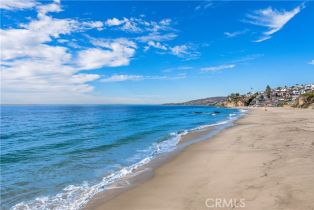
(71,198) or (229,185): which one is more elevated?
(229,185)

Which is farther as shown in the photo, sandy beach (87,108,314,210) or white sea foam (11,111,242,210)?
white sea foam (11,111,242,210)

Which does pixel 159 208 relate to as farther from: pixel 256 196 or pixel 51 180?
pixel 51 180

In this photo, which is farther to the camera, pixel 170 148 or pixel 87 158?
pixel 170 148

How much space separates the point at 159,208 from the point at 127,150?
13414 millimetres

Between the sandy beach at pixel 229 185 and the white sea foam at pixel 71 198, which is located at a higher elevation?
the sandy beach at pixel 229 185

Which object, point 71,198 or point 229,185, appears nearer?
point 229,185

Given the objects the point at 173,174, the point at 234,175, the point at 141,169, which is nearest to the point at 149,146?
the point at 141,169

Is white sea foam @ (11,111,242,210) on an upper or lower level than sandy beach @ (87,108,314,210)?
lower

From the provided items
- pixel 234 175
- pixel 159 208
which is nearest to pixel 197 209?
pixel 159 208

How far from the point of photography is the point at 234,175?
491 inches

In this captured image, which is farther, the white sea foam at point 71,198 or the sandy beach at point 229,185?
the white sea foam at point 71,198

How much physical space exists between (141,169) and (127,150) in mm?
6913

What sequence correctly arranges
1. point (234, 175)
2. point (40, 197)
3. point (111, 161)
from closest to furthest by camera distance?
1. point (40, 197)
2. point (234, 175)
3. point (111, 161)

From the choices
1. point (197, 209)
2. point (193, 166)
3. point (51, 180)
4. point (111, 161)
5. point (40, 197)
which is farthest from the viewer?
point (111, 161)
